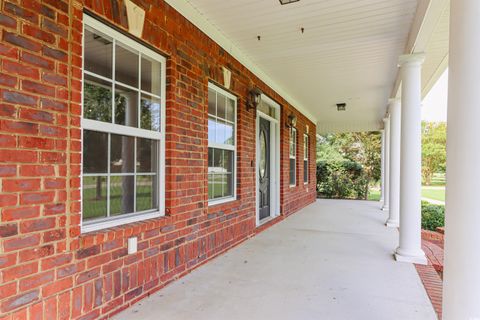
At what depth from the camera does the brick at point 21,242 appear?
1.75m

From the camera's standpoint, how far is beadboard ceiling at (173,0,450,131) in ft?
11.3

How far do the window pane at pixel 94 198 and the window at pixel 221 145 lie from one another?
1.77 meters

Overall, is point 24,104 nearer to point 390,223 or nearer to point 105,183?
point 105,183

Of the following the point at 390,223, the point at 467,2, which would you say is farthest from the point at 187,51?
the point at 390,223

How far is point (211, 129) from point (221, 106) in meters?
0.49

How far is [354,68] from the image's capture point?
5.55 metres

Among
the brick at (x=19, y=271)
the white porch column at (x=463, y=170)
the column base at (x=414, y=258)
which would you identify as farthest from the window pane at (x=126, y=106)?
the column base at (x=414, y=258)

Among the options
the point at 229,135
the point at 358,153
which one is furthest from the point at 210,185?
the point at 358,153

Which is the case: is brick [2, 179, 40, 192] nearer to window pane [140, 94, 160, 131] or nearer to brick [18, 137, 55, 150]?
→ brick [18, 137, 55, 150]

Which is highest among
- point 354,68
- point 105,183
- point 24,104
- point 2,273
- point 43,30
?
point 354,68

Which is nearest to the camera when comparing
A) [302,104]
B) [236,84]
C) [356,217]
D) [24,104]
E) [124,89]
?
[24,104]

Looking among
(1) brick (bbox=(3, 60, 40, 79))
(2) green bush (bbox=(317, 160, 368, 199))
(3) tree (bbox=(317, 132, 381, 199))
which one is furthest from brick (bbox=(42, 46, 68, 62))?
(3) tree (bbox=(317, 132, 381, 199))

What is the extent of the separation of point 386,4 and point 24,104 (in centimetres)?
346

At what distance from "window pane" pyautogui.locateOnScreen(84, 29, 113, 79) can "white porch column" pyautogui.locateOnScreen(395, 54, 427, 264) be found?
3569 mm
